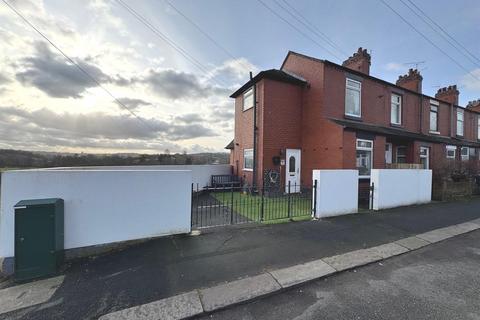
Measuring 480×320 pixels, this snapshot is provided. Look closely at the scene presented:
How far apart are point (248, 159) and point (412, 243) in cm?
935

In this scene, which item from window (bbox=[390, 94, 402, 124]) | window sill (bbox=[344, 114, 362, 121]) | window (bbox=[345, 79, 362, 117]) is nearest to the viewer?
window sill (bbox=[344, 114, 362, 121])

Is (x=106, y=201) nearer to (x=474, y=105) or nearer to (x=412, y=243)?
(x=412, y=243)

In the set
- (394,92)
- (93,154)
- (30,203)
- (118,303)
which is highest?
(394,92)

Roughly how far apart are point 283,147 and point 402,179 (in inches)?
221

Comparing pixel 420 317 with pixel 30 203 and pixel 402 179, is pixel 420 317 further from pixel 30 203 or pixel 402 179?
pixel 402 179

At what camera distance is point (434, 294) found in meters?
3.32

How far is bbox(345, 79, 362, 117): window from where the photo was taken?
1255cm

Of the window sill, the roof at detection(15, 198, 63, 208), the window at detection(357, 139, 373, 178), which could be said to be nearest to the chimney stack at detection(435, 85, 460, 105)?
the window sill

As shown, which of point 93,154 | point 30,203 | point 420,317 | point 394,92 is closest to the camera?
point 420,317

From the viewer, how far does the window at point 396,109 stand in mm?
14648

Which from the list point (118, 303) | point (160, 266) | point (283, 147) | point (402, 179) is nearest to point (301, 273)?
point (160, 266)

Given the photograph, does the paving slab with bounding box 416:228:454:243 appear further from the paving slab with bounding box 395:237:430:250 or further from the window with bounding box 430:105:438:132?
the window with bounding box 430:105:438:132

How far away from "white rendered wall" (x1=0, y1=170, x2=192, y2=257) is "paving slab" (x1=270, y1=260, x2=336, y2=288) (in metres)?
2.62

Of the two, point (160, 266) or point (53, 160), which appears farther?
point (53, 160)
